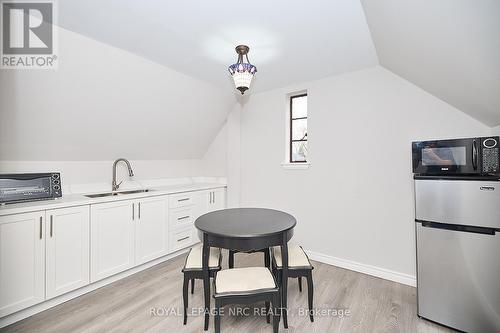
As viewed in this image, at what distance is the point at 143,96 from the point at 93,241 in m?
1.60

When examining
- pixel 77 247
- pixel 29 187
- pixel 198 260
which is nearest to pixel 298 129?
pixel 198 260

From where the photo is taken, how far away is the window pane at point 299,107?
318cm

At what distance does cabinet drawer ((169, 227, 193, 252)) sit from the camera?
9.50ft

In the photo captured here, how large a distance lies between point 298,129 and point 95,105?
2.48 meters

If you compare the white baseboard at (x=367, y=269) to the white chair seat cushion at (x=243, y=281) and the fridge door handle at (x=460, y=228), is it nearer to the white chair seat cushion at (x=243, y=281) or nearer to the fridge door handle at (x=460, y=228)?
the fridge door handle at (x=460, y=228)

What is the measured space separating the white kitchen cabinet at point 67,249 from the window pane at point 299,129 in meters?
2.63

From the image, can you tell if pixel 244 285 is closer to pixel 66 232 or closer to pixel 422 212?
pixel 422 212

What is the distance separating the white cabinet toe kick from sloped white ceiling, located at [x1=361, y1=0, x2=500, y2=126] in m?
2.79

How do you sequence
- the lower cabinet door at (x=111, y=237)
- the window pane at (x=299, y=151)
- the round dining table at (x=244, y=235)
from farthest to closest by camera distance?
the window pane at (x=299, y=151) < the lower cabinet door at (x=111, y=237) < the round dining table at (x=244, y=235)

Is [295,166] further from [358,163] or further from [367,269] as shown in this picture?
[367,269]

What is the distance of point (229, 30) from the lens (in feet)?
6.14

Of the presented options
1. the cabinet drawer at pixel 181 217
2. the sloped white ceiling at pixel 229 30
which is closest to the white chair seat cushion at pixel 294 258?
the cabinet drawer at pixel 181 217

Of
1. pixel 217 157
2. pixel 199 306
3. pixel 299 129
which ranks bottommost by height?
pixel 199 306

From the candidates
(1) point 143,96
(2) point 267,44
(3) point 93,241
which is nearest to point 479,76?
(2) point 267,44
